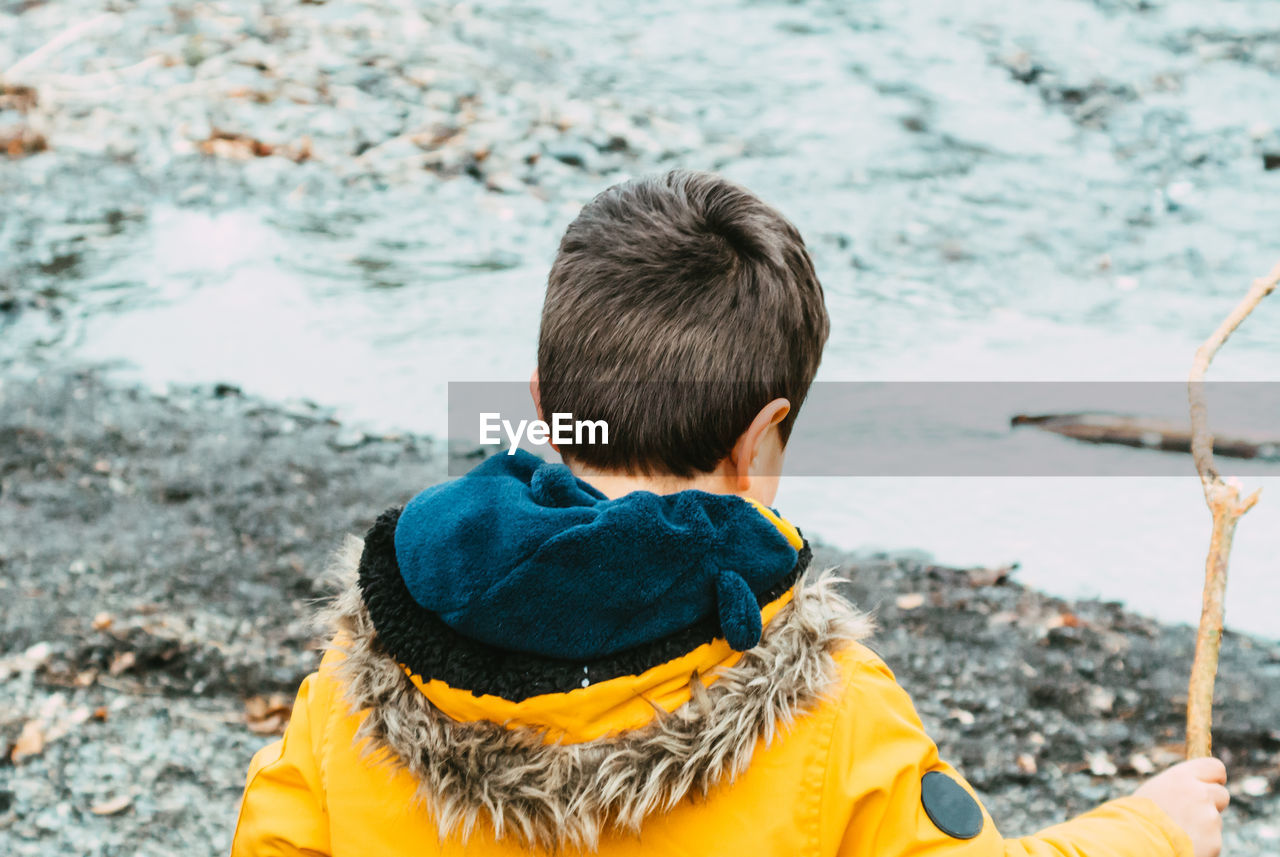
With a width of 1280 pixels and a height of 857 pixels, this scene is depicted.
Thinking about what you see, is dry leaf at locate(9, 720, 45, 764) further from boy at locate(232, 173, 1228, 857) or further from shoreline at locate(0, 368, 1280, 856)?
boy at locate(232, 173, 1228, 857)

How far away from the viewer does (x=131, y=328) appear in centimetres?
481

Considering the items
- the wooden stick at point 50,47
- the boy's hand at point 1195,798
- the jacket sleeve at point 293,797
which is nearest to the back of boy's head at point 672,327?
the jacket sleeve at point 293,797

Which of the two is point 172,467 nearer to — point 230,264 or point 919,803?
point 230,264

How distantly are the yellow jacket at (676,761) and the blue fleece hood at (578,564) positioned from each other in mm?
58

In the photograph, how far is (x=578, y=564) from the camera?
1039 millimetres

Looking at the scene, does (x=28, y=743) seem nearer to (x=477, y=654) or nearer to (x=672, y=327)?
(x=477, y=654)

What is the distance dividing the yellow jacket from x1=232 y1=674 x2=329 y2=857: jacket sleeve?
3.4 inches

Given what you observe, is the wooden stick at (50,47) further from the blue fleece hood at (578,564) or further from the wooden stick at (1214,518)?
the wooden stick at (1214,518)

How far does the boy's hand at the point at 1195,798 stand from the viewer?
4.55ft

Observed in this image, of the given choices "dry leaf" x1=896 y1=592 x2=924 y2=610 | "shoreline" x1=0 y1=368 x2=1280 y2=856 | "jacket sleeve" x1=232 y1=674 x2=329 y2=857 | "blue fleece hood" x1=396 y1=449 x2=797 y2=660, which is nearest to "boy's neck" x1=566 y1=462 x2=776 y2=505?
"blue fleece hood" x1=396 y1=449 x2=797 y2=660

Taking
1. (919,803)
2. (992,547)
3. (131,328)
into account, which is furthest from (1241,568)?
(131,328)

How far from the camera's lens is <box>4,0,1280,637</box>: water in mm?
3680

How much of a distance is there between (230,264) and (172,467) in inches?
75.5

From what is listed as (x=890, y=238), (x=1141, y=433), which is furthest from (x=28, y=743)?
(x=890, y=238)
